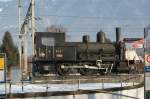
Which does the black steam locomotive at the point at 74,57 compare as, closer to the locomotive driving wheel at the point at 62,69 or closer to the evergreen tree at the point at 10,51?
the locomotive driving wheel at the point at 62,69

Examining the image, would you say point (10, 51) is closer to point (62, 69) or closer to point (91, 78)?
point (62, 69)

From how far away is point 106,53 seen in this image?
40938 millimetres

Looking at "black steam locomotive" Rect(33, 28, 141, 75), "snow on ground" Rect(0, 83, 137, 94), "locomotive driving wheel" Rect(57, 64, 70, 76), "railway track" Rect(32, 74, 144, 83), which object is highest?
"black steam locomotive" Rect(33, 28, 141, 75)

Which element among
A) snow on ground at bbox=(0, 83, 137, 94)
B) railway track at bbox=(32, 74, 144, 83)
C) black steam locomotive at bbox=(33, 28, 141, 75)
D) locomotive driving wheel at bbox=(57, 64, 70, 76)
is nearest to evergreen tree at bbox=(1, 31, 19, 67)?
black steam locomotive at bbox=(33, 28, 141, 75)

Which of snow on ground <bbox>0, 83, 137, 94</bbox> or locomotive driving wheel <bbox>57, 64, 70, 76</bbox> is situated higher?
locomotive driving wheel <bbox>57, 64, 70, 76</bbox>

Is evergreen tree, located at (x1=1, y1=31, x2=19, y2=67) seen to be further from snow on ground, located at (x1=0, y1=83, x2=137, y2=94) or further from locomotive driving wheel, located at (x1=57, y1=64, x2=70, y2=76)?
snow on ground, located at (x1=0, y1=83, x2=137, y2=94)

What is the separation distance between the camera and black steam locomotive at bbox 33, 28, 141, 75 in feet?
121

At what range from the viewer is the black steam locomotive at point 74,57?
37.0 meters

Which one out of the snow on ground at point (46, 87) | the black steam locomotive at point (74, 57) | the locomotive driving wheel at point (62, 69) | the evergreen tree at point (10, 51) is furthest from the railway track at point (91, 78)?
the evergreen tree at point (10, 51)

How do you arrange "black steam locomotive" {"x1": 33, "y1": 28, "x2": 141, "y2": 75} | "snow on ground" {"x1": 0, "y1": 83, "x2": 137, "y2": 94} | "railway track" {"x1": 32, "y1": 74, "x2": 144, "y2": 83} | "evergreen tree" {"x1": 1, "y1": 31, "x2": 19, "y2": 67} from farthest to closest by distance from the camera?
1. "evergreen tree" {"x1": 1, "y1": 31, "x2": 19, "y2": 67}
2. "black steam locomotive" {"x1": 33, "y1": 28, "x2": 141, "y2": 75}
3. "railway track" {"x1": 32, "y1": 74, "x2": 144, "y2": 83}
4. "snow on ground" {"x1": 0, "y1": 83, "x2": 137, "y2": 94}

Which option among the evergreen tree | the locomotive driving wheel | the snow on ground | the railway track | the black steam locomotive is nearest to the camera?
the snow on ground

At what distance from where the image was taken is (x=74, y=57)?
38188 mm

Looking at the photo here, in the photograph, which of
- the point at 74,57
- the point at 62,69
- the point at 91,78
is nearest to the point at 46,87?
the point at 91,78

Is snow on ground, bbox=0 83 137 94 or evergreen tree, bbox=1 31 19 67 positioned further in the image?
evergreen tree, bbox=1 31 19 67
